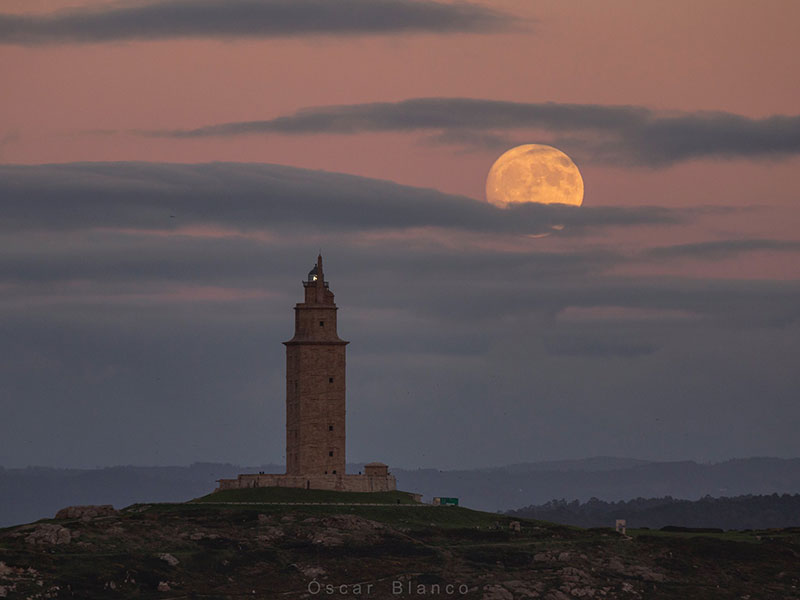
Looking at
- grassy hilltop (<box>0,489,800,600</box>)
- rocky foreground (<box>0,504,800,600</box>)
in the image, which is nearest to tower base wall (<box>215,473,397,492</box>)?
grassy hilltop (<box>0,489,800,600</box>)

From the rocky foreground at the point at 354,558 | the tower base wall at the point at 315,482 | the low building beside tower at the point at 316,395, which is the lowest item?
the rocky foreground at the point at 354,558

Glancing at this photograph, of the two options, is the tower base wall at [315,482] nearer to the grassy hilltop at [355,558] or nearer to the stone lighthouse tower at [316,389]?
the stone lighthouse tower at [316,389]

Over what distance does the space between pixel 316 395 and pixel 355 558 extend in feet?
113

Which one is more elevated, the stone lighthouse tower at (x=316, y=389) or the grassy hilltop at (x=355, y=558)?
the stone lighthouse tower at (x=316, y=389)

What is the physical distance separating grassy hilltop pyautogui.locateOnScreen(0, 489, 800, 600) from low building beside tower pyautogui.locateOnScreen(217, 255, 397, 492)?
1568cm

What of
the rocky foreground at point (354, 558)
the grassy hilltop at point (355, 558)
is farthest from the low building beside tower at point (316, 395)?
the rocky foreground at point (354, 558)

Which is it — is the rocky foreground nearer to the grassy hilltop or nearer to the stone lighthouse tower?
the grassy hilltop

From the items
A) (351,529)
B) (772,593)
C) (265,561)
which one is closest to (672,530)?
(772,593)

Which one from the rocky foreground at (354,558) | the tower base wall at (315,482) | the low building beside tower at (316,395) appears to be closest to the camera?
the rocky foreground at (354,558)

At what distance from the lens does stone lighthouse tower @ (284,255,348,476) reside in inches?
6211

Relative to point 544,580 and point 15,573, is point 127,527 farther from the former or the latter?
point 544,580

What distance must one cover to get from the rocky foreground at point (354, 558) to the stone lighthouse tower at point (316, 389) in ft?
55.9

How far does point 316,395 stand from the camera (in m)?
158

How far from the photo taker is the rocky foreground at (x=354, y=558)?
117 meters
